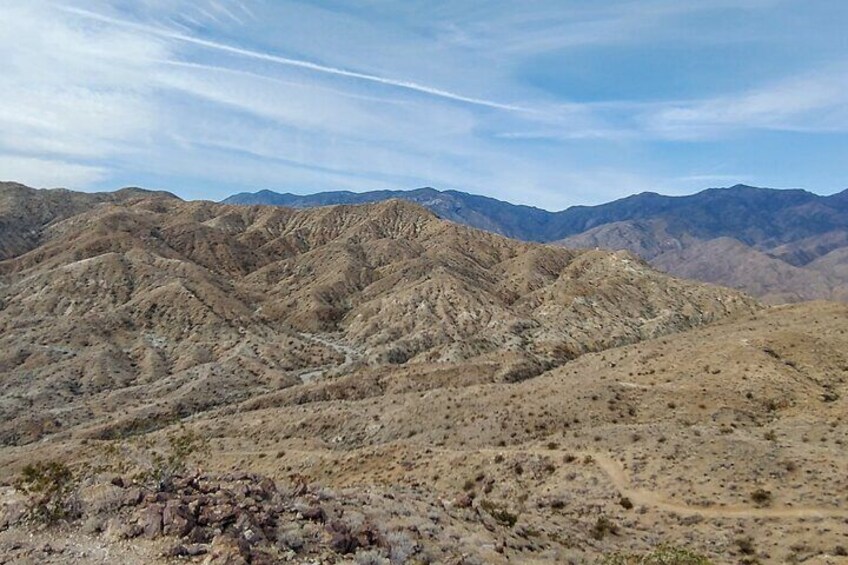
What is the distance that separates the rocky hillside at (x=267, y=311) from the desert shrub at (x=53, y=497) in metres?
68.7

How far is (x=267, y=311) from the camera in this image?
13375 cm

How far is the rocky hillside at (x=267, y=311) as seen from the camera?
96.4 m

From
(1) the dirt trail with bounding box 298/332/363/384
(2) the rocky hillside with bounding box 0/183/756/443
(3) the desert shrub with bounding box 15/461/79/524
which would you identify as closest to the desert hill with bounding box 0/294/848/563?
(3) the desert shrub with bounding box 15/461/79/524

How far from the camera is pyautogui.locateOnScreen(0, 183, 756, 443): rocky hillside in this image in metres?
96.4

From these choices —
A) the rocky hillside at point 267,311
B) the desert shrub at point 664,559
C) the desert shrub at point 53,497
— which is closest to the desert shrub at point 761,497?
the desert shrub at point 664,559

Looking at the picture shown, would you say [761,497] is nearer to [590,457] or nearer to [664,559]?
[590,457]

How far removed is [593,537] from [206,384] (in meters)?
78.9

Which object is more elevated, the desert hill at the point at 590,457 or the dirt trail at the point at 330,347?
the desert hill at the point at 590,457

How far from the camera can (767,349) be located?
6525 cm

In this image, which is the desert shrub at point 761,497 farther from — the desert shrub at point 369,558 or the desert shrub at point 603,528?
the desert shrub at point 369,558

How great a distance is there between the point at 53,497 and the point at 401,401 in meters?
50.0

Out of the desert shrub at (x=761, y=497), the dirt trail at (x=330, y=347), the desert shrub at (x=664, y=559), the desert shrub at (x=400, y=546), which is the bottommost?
the dirt trail at (x=330, y=347)

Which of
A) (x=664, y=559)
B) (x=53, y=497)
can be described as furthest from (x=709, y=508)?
(x=53, y=497)

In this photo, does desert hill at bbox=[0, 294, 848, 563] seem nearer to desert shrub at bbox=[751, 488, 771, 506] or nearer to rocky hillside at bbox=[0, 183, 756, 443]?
desert shrub at bbox=[751, 488, 771, 506]
